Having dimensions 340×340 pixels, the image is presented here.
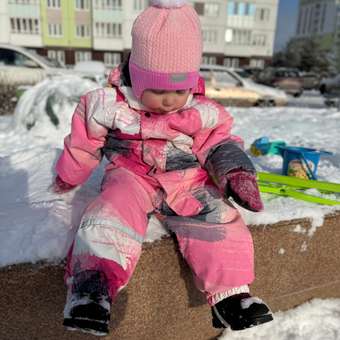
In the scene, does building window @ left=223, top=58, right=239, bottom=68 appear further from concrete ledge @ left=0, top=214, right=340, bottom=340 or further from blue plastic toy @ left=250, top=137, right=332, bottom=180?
concrete ledge @ left=0, top=214, right=340, bottom=340

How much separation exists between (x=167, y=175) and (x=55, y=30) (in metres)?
27.6

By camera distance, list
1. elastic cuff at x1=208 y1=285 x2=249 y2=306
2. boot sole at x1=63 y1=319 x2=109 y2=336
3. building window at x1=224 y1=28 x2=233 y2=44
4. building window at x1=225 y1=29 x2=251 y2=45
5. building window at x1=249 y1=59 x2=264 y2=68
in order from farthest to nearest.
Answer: building window at x1=249 y1=59 x2=264 y2=68
building window at x1=225 y1=29 x2=251 y2=45
building window at x1=224 y1=28 x2=233 y2=44
elastic cuff at x1=208 y1=285 x2=249 y2=306
boot sole at x1=63 y1=319 x2=109 y2=336

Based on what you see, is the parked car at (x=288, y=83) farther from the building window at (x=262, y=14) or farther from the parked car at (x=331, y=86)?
the building window at (x=262, y=14)

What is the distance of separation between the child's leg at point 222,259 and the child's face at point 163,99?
0.48m

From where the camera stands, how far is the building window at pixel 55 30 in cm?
2530

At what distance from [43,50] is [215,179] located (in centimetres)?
3022

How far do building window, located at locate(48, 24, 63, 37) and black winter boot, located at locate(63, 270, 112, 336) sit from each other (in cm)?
2641

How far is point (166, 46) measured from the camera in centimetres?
155

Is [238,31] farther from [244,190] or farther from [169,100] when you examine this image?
[244,190]

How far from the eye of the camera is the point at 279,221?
1.78 metres

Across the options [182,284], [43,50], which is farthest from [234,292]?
[43,50]

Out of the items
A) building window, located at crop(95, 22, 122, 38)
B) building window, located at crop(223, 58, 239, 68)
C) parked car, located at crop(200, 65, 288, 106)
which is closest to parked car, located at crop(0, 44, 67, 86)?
parked car, located at crop(200, 65, 288, 106)

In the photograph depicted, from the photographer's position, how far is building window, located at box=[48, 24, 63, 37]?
83.0 ft

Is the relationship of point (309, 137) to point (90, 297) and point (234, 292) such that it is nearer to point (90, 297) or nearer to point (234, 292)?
point (234, 292)
